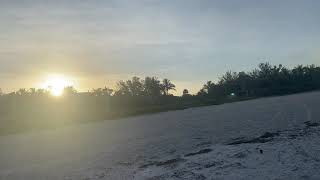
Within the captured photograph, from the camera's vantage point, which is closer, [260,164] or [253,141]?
[260,164]

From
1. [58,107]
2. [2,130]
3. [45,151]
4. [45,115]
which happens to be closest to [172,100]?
[58,107]

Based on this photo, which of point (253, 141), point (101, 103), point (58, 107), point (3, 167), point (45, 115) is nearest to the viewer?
point (253, 141)

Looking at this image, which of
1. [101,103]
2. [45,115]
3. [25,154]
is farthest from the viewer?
[101,103]

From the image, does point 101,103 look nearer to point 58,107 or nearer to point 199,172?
point 58,107

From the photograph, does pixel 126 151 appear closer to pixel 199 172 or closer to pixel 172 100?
pixel 199 172

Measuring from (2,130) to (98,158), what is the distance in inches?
2434

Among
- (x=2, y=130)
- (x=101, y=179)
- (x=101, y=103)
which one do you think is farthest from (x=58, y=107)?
(x=101, y=179)

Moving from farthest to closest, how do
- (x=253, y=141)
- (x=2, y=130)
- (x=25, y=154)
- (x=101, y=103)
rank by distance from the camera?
(x=101, y=103) < (x=2, y=130) < (x=25, y=154) < (x=253, y=141)

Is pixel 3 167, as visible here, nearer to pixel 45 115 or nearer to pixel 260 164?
pixel 260 164

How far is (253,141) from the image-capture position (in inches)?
1324

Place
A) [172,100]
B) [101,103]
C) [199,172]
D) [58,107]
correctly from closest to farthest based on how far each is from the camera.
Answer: [199,172] < [58,107] < [101,103] < [172,100]

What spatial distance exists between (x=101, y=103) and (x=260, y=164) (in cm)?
12358

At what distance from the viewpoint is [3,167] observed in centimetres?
3612

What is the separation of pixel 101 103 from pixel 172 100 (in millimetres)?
45165
